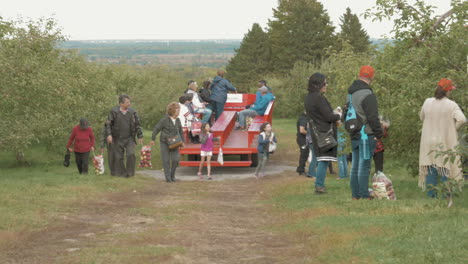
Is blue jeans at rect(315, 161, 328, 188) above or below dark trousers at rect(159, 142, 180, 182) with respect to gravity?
above

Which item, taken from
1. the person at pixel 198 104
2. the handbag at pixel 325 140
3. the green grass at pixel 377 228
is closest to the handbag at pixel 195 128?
the person at pixel 198 104

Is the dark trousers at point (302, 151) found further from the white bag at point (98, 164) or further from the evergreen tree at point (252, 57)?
the evergreen tree at point (252, 57)

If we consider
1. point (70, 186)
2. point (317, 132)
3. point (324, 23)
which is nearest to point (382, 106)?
point (317, 132)

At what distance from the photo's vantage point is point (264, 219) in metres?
12.2

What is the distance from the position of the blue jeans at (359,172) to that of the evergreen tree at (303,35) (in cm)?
7913

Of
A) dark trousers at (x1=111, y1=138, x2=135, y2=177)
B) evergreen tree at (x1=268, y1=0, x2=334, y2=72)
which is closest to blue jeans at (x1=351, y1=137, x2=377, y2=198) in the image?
dark trousers at (x1=111, y1=138, x2=135, y2=177)

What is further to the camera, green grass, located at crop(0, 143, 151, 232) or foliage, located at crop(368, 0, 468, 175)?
foliage, located at crop(368, 0, 468, 175)

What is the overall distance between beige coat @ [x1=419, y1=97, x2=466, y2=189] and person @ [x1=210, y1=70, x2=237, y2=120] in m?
13.4

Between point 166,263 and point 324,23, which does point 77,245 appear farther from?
point 324,23

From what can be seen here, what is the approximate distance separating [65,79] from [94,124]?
4240mm

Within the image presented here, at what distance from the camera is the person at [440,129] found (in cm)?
1154

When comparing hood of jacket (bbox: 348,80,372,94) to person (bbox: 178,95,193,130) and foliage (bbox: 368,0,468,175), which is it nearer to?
foliage (bbox: 368,0,468,175)

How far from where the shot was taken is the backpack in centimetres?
1184

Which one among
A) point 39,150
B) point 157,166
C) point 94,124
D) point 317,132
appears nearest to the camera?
point 317,132
